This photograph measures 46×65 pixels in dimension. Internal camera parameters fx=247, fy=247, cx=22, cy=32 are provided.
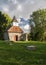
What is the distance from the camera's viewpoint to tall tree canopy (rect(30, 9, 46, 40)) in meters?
73.7

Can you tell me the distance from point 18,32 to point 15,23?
13.0 feet

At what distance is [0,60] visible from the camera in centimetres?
1944

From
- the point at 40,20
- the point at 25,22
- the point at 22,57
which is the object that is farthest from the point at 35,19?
the point at 22,57

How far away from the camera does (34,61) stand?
63.2ft

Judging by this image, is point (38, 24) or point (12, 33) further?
point (38, 24)

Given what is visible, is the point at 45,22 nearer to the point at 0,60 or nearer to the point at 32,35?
the point at 32,35

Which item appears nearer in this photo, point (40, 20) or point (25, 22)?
point (40, 20)

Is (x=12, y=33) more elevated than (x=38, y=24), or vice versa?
(x=38, y=24)

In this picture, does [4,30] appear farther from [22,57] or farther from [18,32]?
[22,57]

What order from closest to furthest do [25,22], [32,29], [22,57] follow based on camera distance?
[22,57]
[32,29]
[25,22]

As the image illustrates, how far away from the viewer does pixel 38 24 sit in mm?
81375

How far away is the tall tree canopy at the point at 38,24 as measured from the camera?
7374 cm

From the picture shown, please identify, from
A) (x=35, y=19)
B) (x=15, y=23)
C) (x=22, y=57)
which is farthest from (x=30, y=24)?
(x=22, y=57)

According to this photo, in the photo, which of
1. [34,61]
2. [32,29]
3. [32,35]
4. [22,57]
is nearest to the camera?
[34,61]
